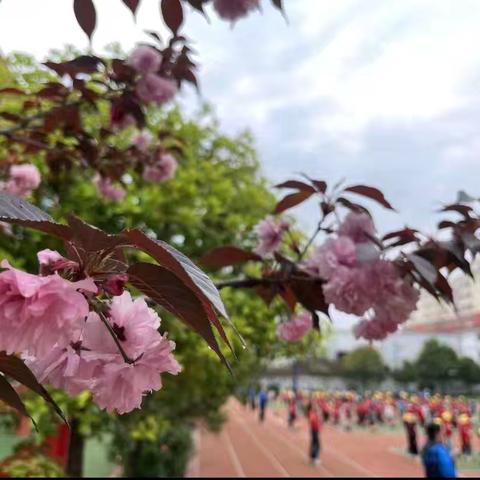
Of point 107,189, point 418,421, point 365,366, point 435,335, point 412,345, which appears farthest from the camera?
point 365,366

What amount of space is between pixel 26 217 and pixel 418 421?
78.4 feet

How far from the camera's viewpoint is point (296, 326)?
6.16 ft

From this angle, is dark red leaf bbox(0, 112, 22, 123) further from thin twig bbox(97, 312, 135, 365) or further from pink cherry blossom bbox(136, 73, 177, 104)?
thin twig bbox(97, 312, 135, 365)

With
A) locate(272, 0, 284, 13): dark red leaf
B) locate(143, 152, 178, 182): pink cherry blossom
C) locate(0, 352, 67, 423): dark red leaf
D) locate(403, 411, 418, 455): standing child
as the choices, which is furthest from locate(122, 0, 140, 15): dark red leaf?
locate(403, 411, 418, 455): standing child

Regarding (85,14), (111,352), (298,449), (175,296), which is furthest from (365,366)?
(175,296)

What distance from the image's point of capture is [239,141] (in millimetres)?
10141

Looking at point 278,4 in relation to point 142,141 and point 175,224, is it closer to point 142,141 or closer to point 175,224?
point 142,141

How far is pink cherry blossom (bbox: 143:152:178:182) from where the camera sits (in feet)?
9.66

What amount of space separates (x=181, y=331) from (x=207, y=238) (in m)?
2.05

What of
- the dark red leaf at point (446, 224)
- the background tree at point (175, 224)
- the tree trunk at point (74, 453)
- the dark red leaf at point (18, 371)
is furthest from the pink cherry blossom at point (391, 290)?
the tree trunk at point (74, 453)

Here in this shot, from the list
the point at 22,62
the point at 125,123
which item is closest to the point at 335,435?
the point at 22,62

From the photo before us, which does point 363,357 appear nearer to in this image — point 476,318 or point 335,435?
point 335,435

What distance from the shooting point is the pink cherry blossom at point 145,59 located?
6.59ft

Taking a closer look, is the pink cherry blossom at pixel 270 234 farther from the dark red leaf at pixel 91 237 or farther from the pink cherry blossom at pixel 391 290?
the dark red leaf at pixel 91 237
